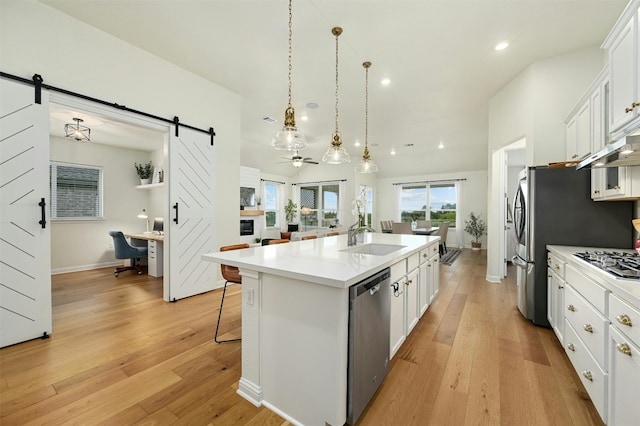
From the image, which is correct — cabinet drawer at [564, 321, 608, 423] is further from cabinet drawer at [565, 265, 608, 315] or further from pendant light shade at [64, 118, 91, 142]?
pendant light shade at [64, 118, 91, 142]

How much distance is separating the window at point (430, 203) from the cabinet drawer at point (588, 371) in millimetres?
7235

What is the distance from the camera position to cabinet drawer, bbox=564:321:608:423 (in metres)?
1.40

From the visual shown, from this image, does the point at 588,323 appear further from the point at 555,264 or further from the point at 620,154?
the point at 620,154

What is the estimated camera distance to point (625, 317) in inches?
48.2

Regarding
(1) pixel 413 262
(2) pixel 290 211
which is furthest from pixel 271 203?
(1) pixel 413 262

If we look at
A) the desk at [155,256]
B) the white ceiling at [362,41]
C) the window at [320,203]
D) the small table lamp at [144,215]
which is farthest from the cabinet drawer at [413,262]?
the window at [320,203]

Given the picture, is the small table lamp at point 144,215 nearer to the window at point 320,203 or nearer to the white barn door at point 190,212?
the white barn door at point 190,212

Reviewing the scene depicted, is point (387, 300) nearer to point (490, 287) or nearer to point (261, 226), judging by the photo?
point (490, 287)

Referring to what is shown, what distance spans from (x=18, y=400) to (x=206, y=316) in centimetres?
144

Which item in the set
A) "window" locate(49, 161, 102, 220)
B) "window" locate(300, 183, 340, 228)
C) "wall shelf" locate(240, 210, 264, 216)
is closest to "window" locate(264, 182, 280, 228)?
"window" locate(300, 183, 340, 228)

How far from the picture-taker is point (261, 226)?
8.32 meters

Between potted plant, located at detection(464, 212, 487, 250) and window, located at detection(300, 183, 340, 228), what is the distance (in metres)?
4.24

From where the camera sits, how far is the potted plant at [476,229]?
8094 mm

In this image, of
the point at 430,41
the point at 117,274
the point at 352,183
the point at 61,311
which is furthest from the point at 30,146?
the point at 352,183
